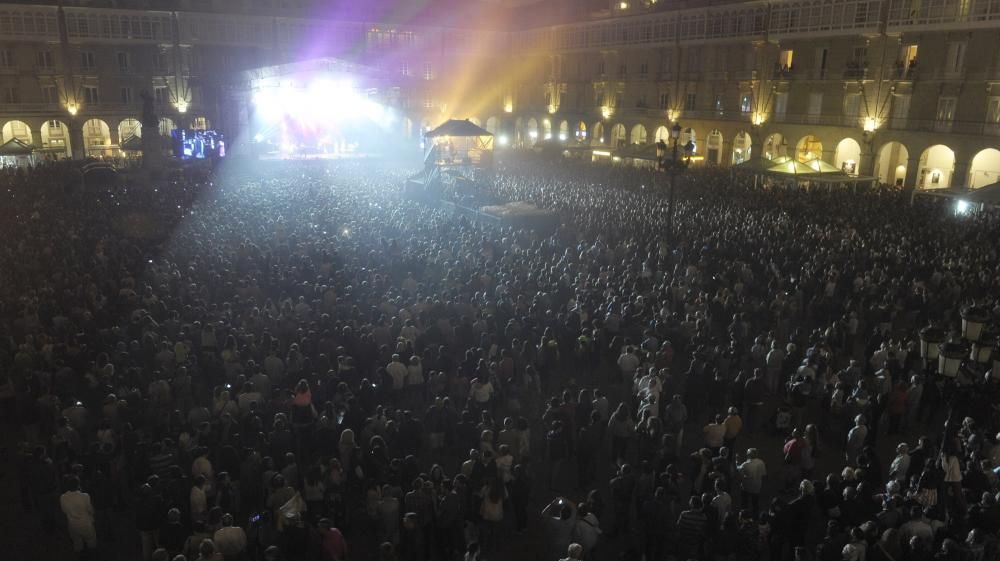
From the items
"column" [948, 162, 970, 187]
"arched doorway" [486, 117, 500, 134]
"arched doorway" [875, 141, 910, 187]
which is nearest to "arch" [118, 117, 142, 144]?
"arched doorway" [486, 117, 500, 134]

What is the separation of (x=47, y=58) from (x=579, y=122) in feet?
124

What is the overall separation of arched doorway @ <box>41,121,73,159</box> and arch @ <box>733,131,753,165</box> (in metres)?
45.2

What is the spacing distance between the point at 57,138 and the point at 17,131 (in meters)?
2.34

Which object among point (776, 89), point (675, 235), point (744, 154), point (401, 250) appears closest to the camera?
point (401, 250)

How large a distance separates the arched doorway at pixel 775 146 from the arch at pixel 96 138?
44.7m

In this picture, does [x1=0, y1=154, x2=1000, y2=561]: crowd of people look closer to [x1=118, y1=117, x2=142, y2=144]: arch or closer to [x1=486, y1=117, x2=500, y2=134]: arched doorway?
[x1=118, y1=117, x2=142, y2=144]: arch

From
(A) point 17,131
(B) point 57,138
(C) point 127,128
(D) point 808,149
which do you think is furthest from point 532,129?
(A) point 17,131

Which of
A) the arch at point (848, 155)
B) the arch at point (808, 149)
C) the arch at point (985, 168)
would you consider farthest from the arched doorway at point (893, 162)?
the arch at point (985, 168)

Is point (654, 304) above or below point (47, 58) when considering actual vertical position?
below

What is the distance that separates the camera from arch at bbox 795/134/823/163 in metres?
40.2

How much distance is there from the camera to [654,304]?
14.8 m

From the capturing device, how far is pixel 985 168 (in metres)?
33.3

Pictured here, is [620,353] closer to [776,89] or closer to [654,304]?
[654,304]

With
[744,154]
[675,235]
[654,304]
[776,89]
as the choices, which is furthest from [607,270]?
[744,154]
